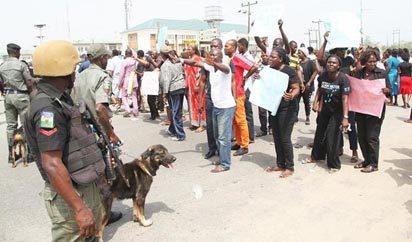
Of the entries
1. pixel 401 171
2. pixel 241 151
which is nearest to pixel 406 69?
pixel 401 171

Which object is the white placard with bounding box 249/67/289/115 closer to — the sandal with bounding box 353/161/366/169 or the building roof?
the sandal with bounding box 353/161/366/169

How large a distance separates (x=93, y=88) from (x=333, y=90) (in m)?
3.36

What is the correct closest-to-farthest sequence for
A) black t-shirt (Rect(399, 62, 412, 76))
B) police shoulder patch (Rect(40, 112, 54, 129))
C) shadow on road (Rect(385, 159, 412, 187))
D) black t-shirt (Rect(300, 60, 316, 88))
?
police shoulder patch (Rect(40, 112, 54, 129))
shadow on road (Rect(385, 159, 412, 187))
black t-shirt (Rect(300, 60, 316, 88))
black t-shirt (Rect(399, 62, 412, 76))

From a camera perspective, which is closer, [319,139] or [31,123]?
[31,123]

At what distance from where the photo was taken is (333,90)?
5.45 m

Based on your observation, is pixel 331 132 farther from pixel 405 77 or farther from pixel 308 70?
pixel 405 77

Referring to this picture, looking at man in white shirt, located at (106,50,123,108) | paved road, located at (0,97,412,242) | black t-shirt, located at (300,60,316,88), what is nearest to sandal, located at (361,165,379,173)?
paved road, located at (0,97,412,242)

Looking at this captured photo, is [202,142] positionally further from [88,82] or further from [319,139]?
[88,82]

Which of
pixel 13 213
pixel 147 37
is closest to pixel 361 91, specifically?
pixel 13 213

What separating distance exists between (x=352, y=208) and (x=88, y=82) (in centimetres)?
330

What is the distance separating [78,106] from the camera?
7.63ft

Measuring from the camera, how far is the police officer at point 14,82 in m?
6.34

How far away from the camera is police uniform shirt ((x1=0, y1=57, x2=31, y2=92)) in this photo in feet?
20.8

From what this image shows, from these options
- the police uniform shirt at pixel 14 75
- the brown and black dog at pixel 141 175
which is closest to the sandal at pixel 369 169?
the brown and black dog at pixel 141 175
